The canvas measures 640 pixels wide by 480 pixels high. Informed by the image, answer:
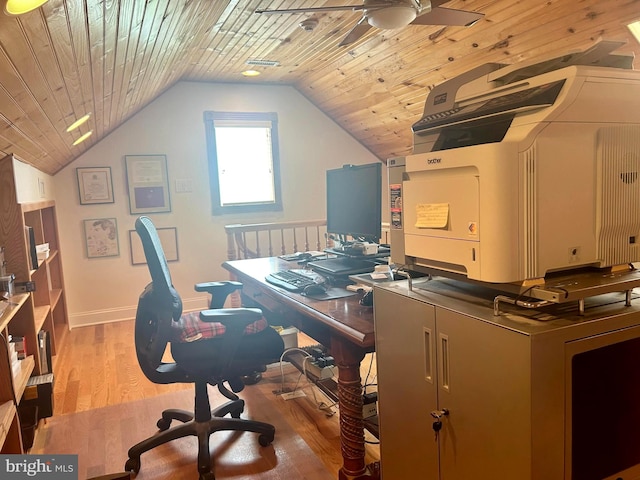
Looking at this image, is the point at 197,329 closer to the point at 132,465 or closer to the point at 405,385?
the point at 132,465

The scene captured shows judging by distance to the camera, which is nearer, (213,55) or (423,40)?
(423,40)

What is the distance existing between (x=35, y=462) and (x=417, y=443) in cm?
149

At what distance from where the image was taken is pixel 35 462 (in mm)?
1896

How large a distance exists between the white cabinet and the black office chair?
0.88 meters

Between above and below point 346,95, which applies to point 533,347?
below

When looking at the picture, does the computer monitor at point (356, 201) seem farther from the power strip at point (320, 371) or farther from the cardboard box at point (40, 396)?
the cardboard box at point (40, 396)

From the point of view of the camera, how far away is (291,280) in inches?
91.6

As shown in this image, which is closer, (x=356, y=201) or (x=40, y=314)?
(x=356, y=201)

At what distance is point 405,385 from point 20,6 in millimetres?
1334

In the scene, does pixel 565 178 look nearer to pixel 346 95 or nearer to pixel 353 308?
pixel 353 308

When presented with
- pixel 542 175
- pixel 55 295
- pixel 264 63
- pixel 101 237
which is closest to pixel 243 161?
pixel 264 63

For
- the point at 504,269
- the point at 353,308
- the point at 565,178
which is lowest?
the point at 353,308

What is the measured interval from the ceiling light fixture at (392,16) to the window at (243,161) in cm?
341

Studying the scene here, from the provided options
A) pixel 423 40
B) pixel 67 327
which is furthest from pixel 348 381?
pixel 67 327
